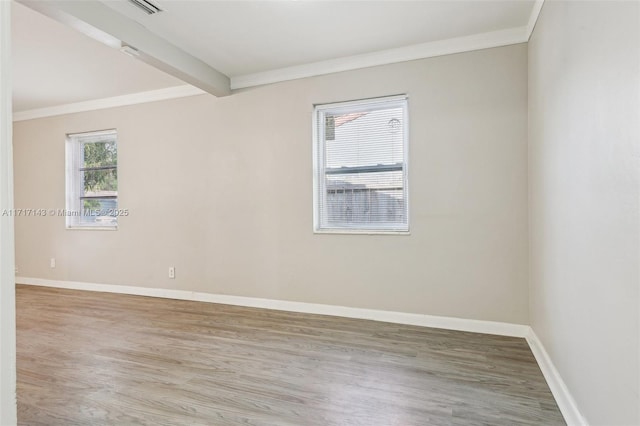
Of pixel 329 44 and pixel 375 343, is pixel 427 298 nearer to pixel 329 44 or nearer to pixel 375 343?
pixel 375 343

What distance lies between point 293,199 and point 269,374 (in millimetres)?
1892

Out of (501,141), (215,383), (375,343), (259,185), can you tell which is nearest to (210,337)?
(215,383)

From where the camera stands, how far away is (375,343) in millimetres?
2793

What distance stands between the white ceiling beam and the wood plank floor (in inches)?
95.5

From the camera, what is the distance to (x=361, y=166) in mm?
3549

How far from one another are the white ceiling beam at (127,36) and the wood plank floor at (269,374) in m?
2.43

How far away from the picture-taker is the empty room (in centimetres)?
158

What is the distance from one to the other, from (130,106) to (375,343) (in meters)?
4.24

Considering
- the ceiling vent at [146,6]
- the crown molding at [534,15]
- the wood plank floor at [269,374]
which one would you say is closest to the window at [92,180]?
the wood plank floor at [269,374]

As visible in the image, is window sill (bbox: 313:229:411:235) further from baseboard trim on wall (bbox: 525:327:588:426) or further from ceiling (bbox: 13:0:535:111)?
ceiling (bbox: 13:0:535:111)

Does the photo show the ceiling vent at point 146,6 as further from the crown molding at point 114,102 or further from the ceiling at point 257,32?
the crown molding at point 114,102

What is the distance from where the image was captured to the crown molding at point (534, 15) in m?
2.44

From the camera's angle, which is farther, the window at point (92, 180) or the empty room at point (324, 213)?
the window at point (92, 180)

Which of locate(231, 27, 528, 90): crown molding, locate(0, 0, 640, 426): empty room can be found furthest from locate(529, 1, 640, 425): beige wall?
locate(231, 27, 528, 90): crown molding
